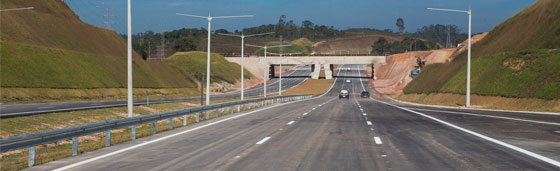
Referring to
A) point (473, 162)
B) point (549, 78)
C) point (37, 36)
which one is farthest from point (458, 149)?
point (37, 36)

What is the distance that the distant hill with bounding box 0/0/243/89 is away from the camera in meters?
59.5

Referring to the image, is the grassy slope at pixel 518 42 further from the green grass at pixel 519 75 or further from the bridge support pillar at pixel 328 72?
the bridge support pillar at pixel 328 72

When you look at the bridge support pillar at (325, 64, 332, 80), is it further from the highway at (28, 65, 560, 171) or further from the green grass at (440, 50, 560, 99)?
the highway at (28, 65, 560, 171)

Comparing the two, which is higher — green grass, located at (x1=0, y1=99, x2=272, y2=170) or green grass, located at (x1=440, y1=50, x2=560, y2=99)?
green grass, located at (x1=440, y1=50, x2=560, y2=99)

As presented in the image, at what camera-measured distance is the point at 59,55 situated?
6956 centimetres

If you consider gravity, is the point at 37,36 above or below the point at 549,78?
above

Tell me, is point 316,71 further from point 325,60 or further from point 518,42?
point 518,42

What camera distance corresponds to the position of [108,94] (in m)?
70.1

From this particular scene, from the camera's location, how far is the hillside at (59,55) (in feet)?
195

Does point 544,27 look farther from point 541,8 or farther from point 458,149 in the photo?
point 458,149

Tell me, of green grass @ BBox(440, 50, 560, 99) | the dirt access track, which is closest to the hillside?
green grass @ BBox(440, 50, 560, 99)

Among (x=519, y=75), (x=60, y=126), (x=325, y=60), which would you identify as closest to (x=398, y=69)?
(x=325, y=60)

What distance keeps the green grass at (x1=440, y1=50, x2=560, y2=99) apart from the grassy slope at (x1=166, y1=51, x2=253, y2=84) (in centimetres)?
9142

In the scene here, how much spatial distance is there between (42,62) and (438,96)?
4579 cm
